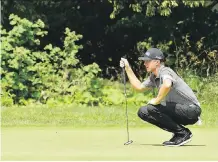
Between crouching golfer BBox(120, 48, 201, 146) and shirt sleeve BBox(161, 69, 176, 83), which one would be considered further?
crouching golfer BBox(120, 48, 201, 146)

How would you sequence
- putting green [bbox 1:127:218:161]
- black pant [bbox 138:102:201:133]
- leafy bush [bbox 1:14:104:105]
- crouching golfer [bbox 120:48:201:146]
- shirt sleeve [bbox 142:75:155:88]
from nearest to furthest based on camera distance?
putting green [bbox 1:127:218:161], crouching golfer [bbox 120:48:201:146], black pant [bbox 138:102:201:133], shirt sleeve [bbox 142:75:155:88], leafy bush [bbox 1:14:104:105]

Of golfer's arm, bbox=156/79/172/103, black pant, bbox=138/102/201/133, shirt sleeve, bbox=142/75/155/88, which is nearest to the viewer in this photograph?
golfer's arm, bbox=156/79/172/103

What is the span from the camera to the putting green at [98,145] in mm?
8211

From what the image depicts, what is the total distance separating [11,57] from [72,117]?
12.9ft

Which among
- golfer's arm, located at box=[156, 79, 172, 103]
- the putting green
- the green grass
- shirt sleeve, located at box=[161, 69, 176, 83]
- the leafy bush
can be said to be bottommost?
the putting green

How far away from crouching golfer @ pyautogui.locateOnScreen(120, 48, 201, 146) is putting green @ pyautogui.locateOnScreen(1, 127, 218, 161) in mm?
256

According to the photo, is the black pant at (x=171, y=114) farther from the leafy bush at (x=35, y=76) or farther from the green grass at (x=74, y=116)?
the leafy bush at (x=35, y=76)

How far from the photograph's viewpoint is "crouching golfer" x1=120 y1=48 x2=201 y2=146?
923cm

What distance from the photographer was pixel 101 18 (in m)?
24.0

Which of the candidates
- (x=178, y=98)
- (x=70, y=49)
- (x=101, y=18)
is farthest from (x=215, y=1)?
(x=178, y=98)

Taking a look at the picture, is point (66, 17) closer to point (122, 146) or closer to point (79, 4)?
point (79, 4)

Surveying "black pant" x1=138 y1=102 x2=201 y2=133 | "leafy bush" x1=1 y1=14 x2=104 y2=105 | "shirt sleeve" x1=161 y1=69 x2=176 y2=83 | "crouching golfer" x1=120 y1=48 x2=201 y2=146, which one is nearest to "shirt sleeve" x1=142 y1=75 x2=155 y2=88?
"crouching golfer" x1=120 y1=48 x2=201 y2=146

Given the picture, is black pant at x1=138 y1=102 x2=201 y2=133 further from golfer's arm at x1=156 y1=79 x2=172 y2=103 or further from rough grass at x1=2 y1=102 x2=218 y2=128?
rough grass at x1=2 y1=102 x2=218 y2=128

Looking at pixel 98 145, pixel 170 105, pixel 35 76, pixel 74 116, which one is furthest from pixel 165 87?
pixel 35 76
